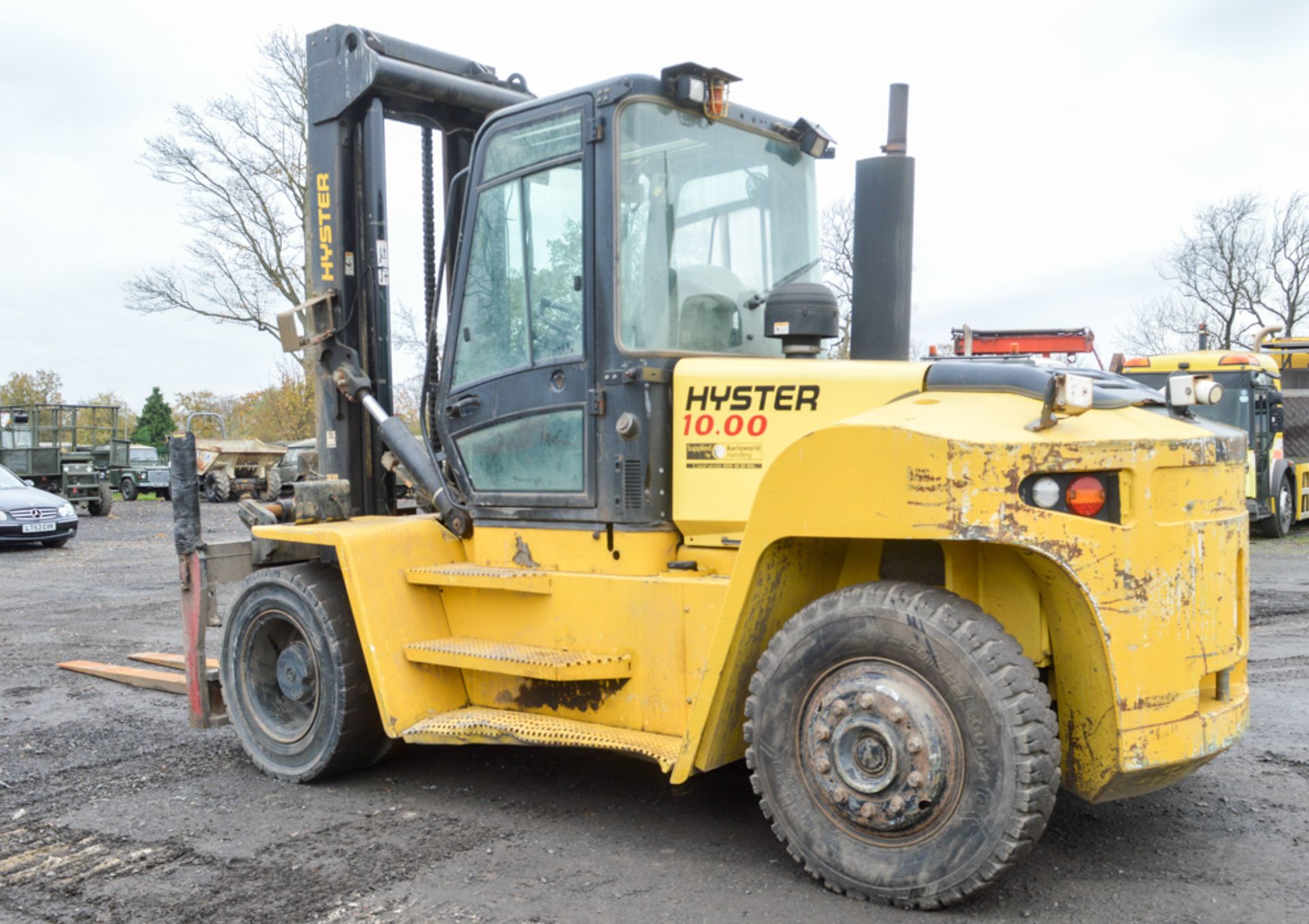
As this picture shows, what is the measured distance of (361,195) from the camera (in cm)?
625

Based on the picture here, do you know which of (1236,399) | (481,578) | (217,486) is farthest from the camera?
(217,486)

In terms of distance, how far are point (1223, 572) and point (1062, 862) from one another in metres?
1.17

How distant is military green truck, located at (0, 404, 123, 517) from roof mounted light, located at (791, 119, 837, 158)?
80.5ft

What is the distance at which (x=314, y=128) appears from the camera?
6191 millimetres

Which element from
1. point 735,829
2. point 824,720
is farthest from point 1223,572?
point 735,829

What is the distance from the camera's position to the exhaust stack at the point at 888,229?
4.13m

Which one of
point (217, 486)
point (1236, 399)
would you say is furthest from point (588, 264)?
point (217, 486)

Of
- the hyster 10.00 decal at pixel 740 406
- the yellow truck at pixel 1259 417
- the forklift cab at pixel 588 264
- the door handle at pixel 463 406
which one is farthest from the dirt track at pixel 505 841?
the yellow truck at pixel 1259 417

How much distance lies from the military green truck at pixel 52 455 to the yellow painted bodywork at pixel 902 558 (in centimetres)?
2410

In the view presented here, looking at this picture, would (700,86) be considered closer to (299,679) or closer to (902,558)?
(902,558)

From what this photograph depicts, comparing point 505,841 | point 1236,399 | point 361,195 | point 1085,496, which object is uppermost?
point 361,195

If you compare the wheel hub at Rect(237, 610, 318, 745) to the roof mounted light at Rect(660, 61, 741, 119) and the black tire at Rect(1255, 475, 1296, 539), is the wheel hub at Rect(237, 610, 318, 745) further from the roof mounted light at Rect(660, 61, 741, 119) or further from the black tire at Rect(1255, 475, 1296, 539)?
the black tire at Rect(1255, 475, 1296, 539)

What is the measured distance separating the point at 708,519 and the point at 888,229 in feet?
4.27

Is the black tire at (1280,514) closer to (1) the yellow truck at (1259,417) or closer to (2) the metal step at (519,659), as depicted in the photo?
(1) the yellow truck at (1259,417)
